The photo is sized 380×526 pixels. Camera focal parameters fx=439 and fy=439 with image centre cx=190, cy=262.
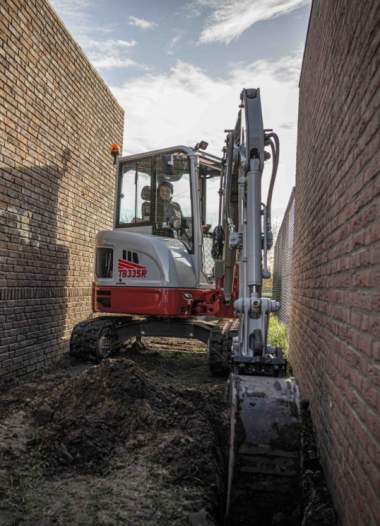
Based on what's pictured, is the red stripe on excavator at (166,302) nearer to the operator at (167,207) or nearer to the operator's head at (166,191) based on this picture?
the operator at (167,207)

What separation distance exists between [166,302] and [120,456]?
129 inches

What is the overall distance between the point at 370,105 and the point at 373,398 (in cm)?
131

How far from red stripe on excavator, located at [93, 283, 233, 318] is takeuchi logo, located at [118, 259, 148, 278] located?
0.20 m

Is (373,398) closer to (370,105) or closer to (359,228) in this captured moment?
(359,228)

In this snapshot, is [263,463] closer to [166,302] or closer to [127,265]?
[166,302]

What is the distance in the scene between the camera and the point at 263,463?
2.47 m

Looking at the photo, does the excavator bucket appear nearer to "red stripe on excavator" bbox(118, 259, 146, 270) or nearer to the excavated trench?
the excavated trench

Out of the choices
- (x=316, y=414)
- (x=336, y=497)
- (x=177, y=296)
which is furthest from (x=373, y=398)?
(x=177, y=296)

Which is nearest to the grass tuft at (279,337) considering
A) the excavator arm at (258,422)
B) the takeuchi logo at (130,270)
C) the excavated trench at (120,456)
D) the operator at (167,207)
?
the takeuchi logo at (130,270)

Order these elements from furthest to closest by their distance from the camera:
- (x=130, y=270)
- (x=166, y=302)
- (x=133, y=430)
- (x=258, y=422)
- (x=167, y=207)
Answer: (x=167, y=207) → (x=130, y=270) → (x=166, y=302) → (x=133, y=430) → (x=258, y=422)

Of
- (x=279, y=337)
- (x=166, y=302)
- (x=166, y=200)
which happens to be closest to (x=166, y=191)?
(x=166, y=200)

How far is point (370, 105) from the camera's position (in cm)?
203

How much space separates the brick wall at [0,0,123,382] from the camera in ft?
18.1

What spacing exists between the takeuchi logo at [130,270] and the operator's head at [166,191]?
3.82 feet
